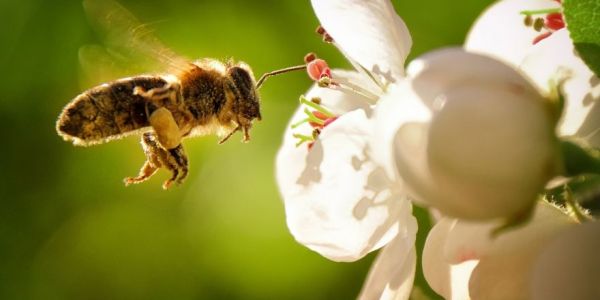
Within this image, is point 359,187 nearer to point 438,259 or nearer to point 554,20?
point 438,259

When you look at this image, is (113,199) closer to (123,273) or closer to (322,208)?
(123,273)

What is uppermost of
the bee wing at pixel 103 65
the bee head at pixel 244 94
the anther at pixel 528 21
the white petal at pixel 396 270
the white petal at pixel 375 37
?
the bee wing at pixel 103 65

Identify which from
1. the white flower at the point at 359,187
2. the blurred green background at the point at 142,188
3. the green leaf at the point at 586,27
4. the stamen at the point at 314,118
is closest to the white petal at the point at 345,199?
the white flower at the point at 359,187

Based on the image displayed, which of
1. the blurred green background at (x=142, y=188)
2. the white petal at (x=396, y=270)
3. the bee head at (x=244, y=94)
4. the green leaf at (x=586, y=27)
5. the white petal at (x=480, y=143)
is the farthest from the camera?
the blurred green background at (x=142, y=188)

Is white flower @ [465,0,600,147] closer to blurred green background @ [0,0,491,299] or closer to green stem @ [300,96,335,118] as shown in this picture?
green stem @ [300,96,335,118]

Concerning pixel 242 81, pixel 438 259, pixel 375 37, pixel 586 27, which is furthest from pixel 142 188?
pixel 586 27

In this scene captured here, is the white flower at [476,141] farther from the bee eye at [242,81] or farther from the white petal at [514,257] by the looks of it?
the bee eye at [242,81]
